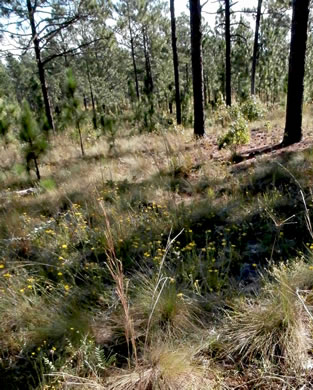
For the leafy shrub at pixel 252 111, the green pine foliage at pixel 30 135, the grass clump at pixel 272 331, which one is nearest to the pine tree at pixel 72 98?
the green pine foliage at pixel 30 135

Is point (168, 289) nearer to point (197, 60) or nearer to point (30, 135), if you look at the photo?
point (30, 135)

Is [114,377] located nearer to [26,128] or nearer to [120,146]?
[26,128]

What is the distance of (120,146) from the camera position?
858 centimetres

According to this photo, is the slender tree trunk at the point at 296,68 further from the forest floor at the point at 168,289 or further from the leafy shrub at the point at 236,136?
the leafy shrub at the point at 236,136

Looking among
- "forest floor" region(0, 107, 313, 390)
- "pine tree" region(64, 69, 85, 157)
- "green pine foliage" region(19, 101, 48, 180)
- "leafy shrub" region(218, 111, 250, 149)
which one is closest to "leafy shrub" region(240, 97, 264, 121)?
"leafy shrub" region(218, 111, 250, 149)

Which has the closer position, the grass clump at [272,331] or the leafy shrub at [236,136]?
the grass clump at [272,331]

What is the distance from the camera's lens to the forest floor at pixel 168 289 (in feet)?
5.18

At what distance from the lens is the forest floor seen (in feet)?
5.18

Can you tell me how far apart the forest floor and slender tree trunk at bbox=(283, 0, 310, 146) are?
2.62 feet

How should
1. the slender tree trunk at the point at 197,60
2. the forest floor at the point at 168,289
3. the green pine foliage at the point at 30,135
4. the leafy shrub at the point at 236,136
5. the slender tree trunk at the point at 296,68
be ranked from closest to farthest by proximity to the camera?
the forest floor at the point at 168,289 → the slender tree trunk at the point at 296,68 → the green pine foliage at the point at 30,135 → the leafy shrub at the point at 236,136 → the slender tree trunk at the point at 197,60

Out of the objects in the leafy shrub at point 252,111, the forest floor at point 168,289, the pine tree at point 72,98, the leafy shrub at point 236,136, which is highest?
the pine tree at point 72,98

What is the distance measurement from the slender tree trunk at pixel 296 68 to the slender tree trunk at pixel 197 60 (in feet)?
8.87

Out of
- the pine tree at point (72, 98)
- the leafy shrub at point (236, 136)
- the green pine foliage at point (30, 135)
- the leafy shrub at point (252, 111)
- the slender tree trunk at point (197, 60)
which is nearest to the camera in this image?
the green pine foliage at point (30, 135)

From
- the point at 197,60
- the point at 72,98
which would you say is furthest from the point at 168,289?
the point at 197,60
